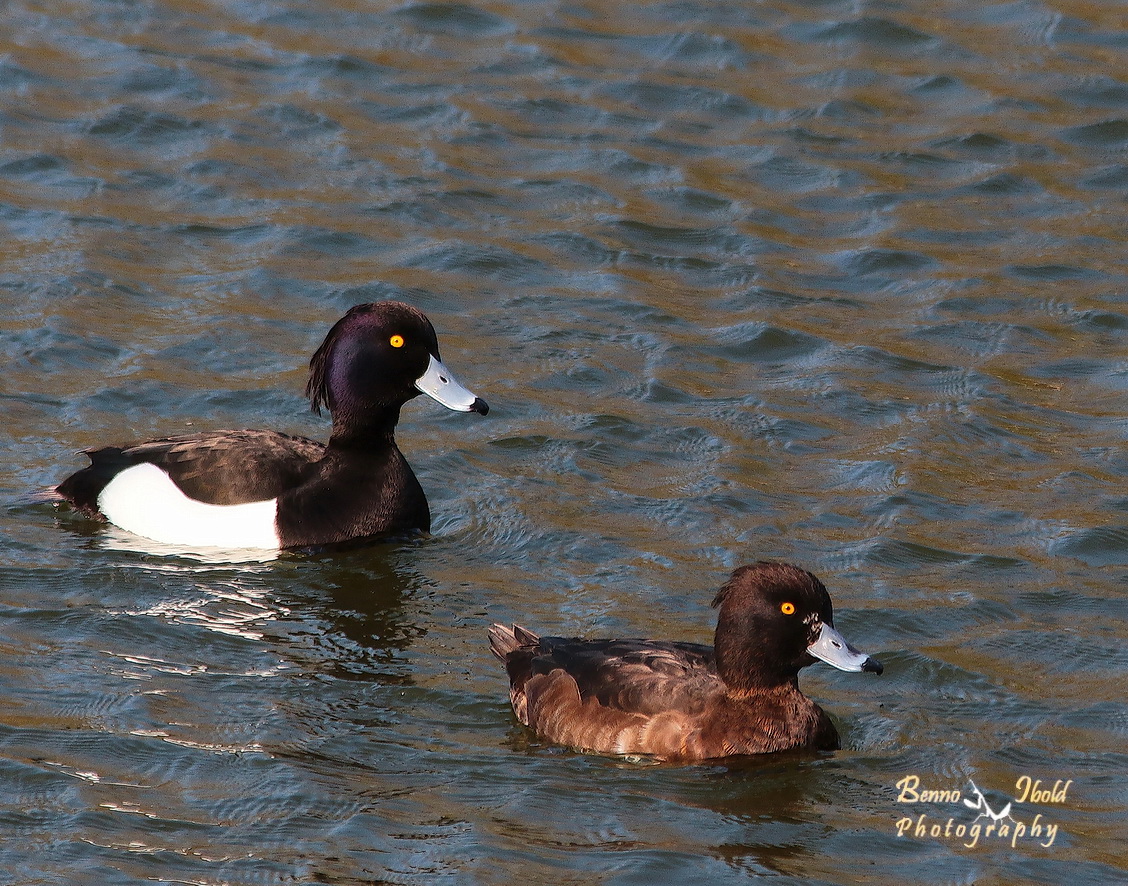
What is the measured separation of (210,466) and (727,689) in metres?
3.16

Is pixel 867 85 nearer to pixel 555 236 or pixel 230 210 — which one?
pixel 555 236

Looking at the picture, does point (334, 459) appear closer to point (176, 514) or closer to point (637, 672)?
point (176, 514)

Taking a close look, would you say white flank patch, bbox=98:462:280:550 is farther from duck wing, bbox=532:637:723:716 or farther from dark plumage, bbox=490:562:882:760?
dark plumage, bbox=490:562:882:760

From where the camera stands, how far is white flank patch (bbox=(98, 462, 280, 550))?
9.30m

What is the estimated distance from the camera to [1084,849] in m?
6.68

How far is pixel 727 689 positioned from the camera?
291 inches

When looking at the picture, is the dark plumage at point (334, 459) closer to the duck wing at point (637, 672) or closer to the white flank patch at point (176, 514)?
the white flank patch at point (176, 514)

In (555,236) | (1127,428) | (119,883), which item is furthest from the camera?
(555,236)

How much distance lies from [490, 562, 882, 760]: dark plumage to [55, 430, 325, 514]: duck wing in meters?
2.44

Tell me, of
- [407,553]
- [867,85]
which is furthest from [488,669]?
[867,85]

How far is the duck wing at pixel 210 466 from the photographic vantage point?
368 inches

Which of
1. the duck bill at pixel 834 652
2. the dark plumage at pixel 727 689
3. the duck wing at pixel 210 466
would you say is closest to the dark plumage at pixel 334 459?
the duck wing at pixel 210 466

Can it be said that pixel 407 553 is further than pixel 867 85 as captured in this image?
No

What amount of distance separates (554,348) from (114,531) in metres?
3.08
